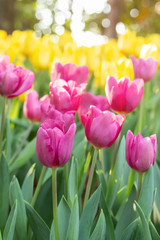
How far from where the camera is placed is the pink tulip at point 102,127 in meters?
0.69

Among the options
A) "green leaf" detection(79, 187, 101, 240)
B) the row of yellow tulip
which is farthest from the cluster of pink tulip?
the row of yellow tulip

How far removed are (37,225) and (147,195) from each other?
0.24 m

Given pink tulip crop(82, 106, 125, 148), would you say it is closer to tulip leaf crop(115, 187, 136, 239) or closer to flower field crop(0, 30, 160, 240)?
flower field crop(0, 30, 160, 240)

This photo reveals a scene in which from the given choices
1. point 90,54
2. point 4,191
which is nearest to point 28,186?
point 4,191

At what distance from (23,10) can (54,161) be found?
11664 millimetres

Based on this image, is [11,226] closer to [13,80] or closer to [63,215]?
[63,215]

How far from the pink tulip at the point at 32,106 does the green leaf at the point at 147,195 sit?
1.62 ft

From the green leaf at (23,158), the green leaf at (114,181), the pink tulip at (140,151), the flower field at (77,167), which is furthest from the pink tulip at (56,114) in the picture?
the green leaf at (23,158)

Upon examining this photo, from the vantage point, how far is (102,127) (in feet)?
2.27

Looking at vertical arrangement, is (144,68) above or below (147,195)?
above

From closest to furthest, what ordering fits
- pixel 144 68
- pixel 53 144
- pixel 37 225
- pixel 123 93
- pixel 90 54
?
1. pixel 53 144
2. pixel 37 225
3. pixel 123 93
4. pixel 144 68
5. pixel 90 54

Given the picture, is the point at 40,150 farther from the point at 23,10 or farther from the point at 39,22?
the point at 39,22

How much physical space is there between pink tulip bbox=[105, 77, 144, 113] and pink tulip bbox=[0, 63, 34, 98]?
213 mm

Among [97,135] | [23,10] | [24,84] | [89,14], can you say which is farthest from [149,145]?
[89,14]
